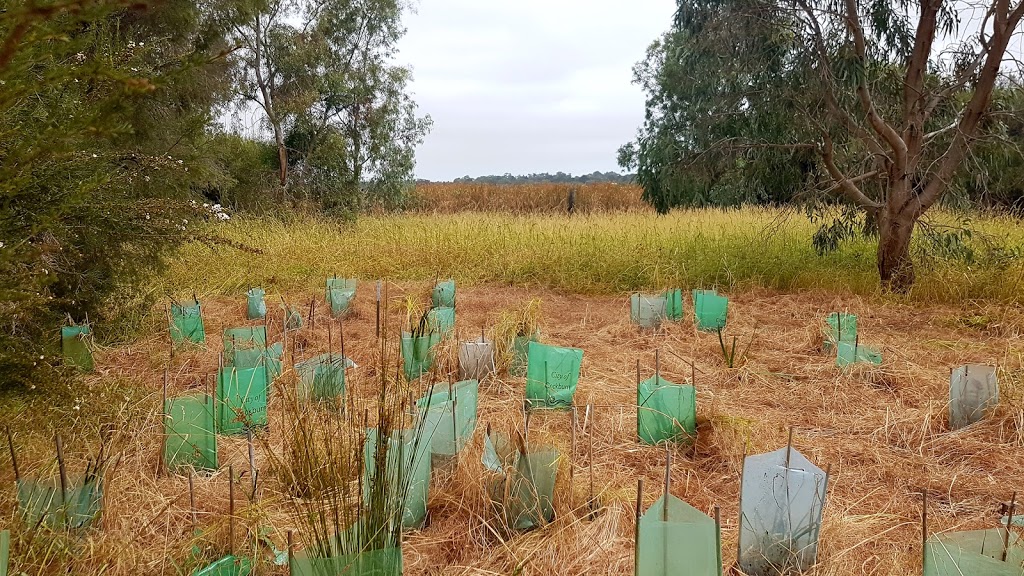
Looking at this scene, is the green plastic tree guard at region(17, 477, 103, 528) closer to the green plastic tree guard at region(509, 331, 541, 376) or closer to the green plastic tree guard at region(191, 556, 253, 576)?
the green plastic tree guard at region(191, 556, 253, 576)

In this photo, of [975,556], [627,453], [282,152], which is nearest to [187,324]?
[627,453]

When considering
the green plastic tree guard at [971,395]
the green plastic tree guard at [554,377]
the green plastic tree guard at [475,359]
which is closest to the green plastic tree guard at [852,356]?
the green plastic tree guard at [971,395]

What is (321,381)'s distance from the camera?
232 centimetres

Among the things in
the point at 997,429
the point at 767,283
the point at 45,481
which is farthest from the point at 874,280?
the point at 45,481

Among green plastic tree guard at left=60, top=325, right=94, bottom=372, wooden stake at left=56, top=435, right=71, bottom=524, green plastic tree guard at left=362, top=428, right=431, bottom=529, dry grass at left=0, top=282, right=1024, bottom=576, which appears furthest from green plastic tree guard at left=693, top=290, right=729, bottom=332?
wooden stake at left=56, top=435, right=71, bottom=524

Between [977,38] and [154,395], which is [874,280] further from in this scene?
[154,395]

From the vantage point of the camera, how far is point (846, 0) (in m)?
4.81

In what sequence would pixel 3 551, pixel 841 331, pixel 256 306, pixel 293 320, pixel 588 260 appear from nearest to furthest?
pixel 3 551, pixel 841 331, pixel 293 320, pixel 256 306, pixel 588 260

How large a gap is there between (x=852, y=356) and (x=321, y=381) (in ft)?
7.55

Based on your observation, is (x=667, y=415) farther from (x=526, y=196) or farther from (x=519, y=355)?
(x=526, y=196)

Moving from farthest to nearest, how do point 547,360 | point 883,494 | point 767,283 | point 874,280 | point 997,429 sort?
point 767,283
point 874,280
point 547,360
point 997,429
point 883,494

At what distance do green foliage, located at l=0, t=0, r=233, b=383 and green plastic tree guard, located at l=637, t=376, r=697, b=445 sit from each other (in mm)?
1636

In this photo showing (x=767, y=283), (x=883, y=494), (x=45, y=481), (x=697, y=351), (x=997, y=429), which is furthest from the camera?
(x=767, y=283)

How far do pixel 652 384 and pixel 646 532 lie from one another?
1036 millimetres
